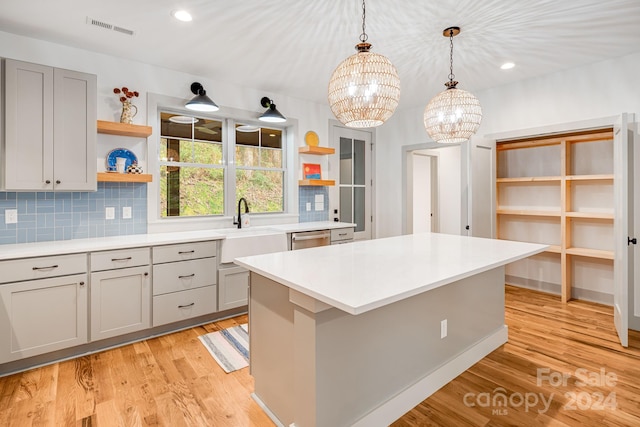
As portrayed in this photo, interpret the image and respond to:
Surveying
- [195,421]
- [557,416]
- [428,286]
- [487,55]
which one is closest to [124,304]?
[195,421]

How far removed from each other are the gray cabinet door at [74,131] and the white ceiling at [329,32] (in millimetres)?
428

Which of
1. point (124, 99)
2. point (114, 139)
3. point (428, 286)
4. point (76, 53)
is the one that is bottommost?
point (428, 286)

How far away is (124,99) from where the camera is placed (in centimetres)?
320

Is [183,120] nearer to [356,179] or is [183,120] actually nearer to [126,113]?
[126,113]

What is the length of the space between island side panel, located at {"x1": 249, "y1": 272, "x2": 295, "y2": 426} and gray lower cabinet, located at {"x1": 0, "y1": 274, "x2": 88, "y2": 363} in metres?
1.52

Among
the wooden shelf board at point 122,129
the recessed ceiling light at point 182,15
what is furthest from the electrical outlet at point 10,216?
the recessed ceiling light at point 182,15

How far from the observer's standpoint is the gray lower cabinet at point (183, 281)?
3000 millimetres

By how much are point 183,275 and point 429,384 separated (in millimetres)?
2263

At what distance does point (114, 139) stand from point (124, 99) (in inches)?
15.6

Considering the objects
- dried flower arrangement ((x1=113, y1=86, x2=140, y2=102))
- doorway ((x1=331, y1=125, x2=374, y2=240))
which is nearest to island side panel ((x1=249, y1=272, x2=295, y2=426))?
dried flower arrangement ((x1=113, y1=86, x2=140, y2=102))

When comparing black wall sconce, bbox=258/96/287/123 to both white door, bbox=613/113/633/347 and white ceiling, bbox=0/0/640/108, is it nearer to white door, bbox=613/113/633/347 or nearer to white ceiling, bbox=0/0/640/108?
white ceiling, bbox=0/0/640/108

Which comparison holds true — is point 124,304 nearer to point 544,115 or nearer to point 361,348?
point 361,348

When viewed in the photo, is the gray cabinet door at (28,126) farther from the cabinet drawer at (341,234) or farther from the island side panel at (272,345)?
the cabinet drawer at (341,234)

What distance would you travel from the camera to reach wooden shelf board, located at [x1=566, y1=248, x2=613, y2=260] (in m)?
3.69
